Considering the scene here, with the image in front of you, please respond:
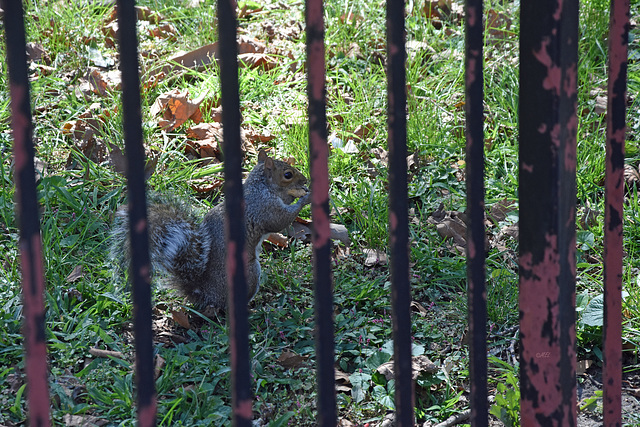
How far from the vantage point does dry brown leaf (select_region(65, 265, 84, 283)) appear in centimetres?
293

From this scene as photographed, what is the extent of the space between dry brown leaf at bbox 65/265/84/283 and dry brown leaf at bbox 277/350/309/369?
3.03 ft

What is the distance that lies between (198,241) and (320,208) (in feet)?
7.01

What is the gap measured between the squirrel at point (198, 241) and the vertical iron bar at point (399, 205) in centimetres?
191

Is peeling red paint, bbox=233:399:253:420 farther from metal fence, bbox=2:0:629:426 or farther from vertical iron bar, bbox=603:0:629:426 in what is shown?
vertical iron bar, bbox=603:0:629:426

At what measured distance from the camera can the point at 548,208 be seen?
3.45ft

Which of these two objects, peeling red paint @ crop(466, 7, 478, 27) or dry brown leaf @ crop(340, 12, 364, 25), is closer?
peeling red paint @ crop(466, 7, 478, 27)

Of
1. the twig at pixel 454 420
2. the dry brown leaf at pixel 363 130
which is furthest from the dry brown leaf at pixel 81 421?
the dry brown leaf at pixel 363 130

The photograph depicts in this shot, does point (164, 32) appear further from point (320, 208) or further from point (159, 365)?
point (320, 208)

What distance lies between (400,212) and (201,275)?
2080mm

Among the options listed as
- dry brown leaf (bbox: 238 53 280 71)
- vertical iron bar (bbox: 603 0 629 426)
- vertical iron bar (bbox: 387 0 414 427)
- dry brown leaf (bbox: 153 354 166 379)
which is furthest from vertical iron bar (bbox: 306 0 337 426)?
dry brown leaf (bbox: 238 53 280 71)

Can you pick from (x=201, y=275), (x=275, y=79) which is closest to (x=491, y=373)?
(x=201, y=275)

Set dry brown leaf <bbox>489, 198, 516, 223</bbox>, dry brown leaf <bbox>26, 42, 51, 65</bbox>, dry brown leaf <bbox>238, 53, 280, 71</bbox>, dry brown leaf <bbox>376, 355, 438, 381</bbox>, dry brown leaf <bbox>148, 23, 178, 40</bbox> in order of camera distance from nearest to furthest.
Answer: dry brown leaf <bbox>376, 355, 438, 381</bbox>
dry brown leaf <bbox>489, 198, 516, 223</bbox>
dry brown leaf <bbox>26, 42, 51, 65</bbox>
dry brown leaf <bbox>238, 53, 280, 71</bbox>
dry brown leaf <bbox>148, 23, 178, 40</bbox>

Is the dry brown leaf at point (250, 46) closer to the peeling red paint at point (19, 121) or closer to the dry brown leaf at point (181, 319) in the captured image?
the dry brown leaf at point (181, 319)

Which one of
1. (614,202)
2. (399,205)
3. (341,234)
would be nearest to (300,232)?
(341,234)
